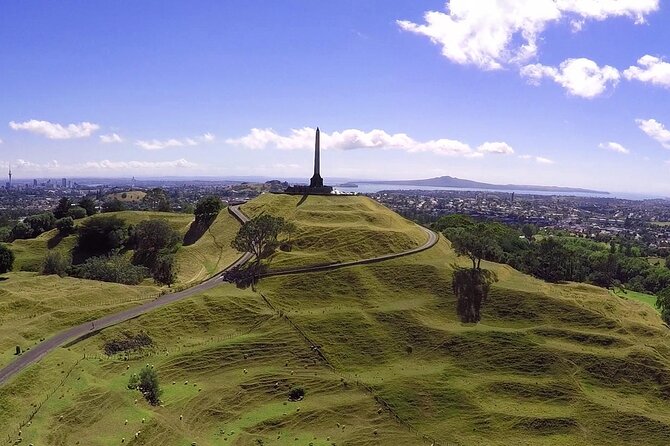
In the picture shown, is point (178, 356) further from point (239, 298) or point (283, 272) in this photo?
point (283, 272)

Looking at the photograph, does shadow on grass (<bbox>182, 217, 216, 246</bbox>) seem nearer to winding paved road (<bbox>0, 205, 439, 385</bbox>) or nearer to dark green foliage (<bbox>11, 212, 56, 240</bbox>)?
winding paved road (<bbox>0, 205, 439, 385</bbox>)

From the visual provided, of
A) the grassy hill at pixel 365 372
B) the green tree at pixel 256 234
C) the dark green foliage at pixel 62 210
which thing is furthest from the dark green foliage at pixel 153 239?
the grassy hill at pixel 365 372

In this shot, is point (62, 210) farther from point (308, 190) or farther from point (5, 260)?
point (308, 190)

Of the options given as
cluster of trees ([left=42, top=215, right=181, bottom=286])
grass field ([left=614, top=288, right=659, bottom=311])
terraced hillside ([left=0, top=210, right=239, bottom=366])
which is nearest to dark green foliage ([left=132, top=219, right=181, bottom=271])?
cluster of trees ([left=42, top=215, right=181, bottom=286])

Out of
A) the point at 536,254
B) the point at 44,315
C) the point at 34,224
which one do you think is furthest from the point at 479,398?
the point at 34,224

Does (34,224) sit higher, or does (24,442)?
(34,224)

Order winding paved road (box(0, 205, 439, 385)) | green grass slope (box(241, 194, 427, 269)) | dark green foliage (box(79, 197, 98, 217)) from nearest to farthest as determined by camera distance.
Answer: winding paved road (box(0, 205, 439, 385)) < green grass slope (box(241, 194, 427, 269)) < dark green foliage (box(79, 197, 98, 217))
